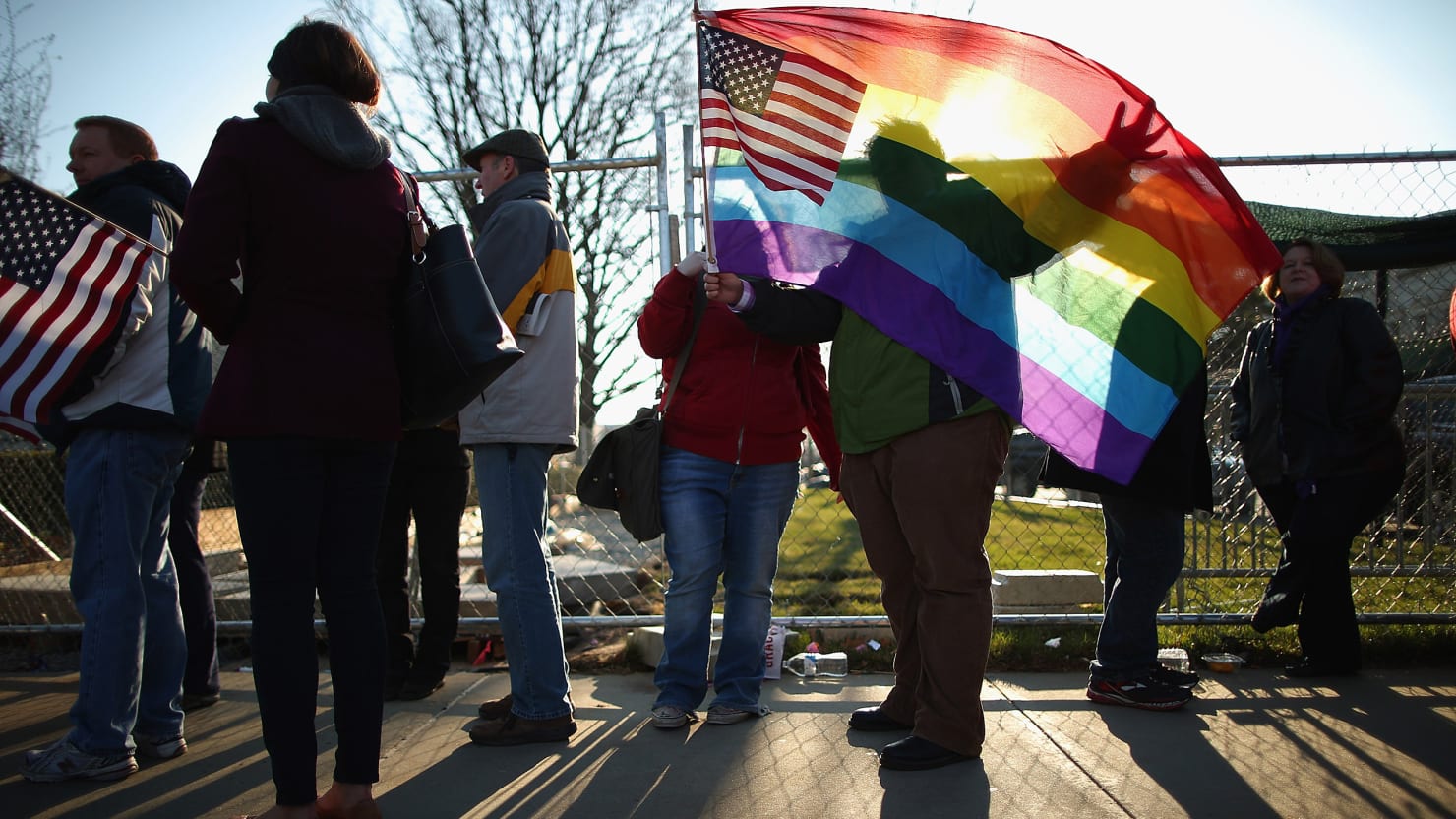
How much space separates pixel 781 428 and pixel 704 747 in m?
1.15

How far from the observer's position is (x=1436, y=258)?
16.2 feet

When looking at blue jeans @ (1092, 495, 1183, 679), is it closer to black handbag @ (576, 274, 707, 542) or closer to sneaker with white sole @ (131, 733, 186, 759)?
black handbag @ (576, 274, 707, 542)

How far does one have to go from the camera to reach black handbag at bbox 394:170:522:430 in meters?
2.79

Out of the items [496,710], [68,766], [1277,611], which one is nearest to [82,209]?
[68,766]

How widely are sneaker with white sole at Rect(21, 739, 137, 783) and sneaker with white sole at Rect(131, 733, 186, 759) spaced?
226 mm

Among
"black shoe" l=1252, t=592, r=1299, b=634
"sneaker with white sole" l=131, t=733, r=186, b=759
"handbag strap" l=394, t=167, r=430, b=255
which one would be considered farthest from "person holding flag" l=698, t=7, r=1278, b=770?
"sneaker with white sole" l=131, t=733, r=186, b=759

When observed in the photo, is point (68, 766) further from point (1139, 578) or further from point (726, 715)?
point (1139, 578)

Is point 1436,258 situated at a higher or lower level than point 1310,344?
higher

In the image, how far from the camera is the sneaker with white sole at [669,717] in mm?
3732

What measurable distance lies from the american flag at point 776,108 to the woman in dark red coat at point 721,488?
1.75 ft

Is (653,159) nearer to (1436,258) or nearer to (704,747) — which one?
(704,747)

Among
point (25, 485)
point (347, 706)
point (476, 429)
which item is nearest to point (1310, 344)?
point (476, 429)

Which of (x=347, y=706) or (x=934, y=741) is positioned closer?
(x=347, y=706)

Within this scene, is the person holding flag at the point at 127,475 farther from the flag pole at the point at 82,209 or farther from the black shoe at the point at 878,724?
the black shoe at the point at 878,724
